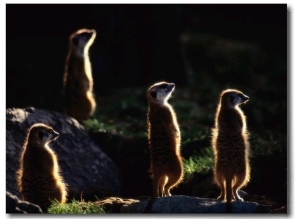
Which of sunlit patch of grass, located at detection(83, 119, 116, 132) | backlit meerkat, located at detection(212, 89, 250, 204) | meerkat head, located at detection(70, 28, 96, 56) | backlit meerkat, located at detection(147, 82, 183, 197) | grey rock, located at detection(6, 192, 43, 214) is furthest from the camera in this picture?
meerkat head, located at detection(70, 28, 96, 56)

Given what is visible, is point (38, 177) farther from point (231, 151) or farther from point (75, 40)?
point (75, 40)

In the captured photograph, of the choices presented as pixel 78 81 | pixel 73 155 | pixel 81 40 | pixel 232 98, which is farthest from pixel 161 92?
pixel 81 40

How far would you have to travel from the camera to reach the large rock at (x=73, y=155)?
678 centimetres

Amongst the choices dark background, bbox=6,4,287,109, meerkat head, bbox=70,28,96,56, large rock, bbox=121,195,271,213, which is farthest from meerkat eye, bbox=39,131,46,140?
dark background, bbox=6,4,287,109

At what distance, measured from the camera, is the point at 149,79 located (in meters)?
9.95

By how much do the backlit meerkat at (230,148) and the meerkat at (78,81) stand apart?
2822mm

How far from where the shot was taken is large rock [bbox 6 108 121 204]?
678 centimetres

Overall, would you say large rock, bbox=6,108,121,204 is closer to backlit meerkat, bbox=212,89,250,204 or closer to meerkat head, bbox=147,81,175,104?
meerkat head, bbox=147,81,175,104

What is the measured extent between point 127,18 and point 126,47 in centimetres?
52

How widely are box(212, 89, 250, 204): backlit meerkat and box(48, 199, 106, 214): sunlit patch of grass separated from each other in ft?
3.27

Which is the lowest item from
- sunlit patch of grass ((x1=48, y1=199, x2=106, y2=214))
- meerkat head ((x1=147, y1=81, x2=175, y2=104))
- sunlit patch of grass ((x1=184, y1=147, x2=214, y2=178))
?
sunlit patch of grass ((x1=48, y1=199, x2=106, y2=214))

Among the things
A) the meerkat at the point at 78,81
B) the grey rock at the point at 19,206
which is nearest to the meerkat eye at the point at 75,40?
the meerkat at the point at 78,81

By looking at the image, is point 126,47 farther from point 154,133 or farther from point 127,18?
point 154,133

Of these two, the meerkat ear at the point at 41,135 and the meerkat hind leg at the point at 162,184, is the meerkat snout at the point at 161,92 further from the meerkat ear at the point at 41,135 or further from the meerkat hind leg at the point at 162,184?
the meerkat ear at the point at 41,135
